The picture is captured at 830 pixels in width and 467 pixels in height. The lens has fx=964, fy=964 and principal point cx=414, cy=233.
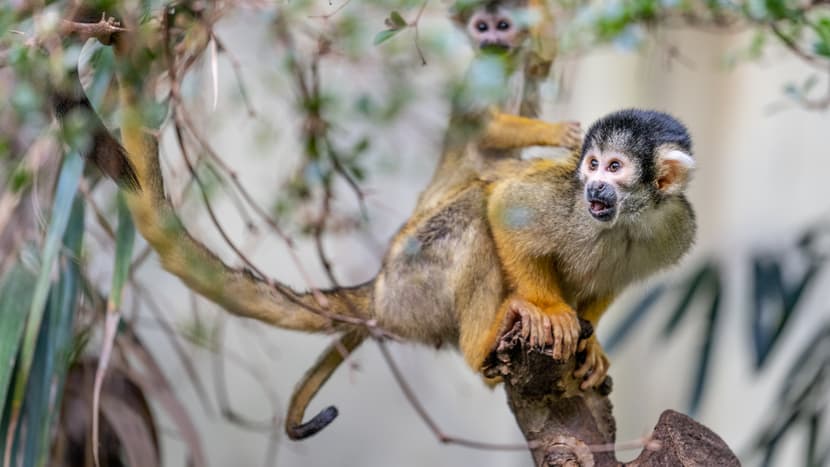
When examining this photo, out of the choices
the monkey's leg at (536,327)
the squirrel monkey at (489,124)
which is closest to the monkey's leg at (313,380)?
the squirrel monkey at (489,124)

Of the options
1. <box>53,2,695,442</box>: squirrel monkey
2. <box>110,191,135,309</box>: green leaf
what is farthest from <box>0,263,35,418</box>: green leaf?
<box>53,2,695,442</box>: squirrel monkey

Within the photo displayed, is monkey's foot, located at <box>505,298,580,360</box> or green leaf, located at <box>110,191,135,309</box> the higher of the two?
green leaf, located at <box>110,191,135,309</box>

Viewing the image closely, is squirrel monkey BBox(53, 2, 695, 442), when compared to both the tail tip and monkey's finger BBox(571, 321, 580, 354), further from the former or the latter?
the tail tip

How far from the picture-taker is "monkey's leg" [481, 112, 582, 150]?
95.5 inches

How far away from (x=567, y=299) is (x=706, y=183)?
2610mm

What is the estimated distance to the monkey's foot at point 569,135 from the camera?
2.38 m

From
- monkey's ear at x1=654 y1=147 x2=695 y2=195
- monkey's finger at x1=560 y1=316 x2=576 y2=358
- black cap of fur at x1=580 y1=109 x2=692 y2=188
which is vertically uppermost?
black cap of fur at x1=580 y1=109 x2=692 y2=188

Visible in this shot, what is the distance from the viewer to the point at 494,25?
2.45 meters

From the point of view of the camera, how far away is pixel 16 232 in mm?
2355

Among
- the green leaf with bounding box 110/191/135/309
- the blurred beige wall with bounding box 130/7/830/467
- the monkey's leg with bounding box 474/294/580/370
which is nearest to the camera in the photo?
the monkey's leg with bounding box 474/294/580/370

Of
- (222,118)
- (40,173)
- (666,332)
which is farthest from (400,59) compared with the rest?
(666,332)

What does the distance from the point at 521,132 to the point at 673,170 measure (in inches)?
19.7

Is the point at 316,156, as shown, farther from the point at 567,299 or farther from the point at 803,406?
the point at 803,406

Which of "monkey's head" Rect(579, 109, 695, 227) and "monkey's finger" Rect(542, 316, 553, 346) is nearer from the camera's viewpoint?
"monkey's finger" Rect(542, 316, 553, 346)
